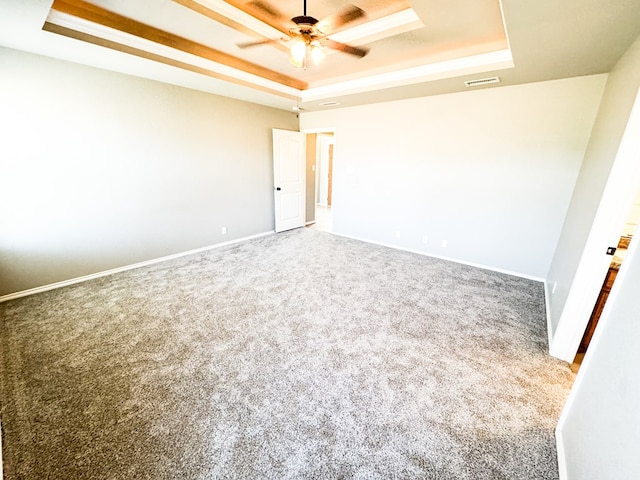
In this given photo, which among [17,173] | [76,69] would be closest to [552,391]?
[17,173]

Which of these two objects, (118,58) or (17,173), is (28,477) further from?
(118,58)

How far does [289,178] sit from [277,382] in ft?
14.3

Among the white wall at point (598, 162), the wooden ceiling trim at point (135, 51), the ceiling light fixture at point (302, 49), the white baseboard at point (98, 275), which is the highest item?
the wooden ceiling trim at point (135, 51)

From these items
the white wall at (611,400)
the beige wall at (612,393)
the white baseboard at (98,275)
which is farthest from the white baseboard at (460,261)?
the white baseboard at (98,275)

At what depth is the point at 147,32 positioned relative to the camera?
257 cm

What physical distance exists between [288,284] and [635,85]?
3487 mm

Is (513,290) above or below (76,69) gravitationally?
below

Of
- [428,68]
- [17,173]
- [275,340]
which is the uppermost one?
[428,68]

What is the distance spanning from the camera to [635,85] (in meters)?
1.79

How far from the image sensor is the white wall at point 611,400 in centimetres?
90

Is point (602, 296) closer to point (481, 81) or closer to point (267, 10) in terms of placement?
point (481, 81)

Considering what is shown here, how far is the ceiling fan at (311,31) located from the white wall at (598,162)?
2.06m

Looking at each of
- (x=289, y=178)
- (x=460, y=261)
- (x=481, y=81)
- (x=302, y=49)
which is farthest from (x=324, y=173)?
(x=302, y=49)

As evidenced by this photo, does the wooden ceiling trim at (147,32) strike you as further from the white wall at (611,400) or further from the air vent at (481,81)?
the white wall at (611,400)
